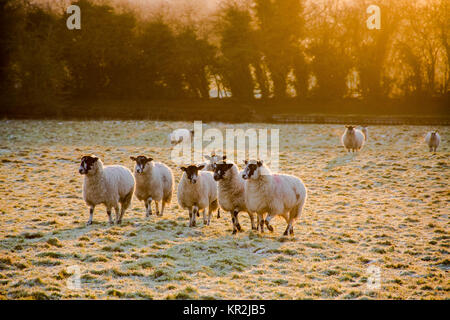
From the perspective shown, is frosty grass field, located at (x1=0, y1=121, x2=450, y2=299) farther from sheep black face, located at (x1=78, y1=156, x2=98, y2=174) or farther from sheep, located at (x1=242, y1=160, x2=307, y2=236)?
sheep black face, located at (x1=78, y1=156, x2=98, y2=174)

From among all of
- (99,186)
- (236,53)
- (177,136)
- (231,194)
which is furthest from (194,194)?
(236,53)

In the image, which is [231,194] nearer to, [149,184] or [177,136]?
[149,184]

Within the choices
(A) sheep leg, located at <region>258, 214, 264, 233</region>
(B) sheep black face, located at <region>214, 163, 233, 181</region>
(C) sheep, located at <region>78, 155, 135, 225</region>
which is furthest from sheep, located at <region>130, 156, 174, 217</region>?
(A) sheep leg, located at <region>258, 214, 264, 233</region>

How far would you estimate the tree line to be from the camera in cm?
4269

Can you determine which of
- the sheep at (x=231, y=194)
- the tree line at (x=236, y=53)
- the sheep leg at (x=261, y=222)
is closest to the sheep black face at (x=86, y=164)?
the sheep at (x=231, y=194)

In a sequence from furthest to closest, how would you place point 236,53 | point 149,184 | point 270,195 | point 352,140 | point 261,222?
point 236,53, point 352,140, point 149,184, point 261,222, point 270,195

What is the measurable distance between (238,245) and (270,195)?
1407mm

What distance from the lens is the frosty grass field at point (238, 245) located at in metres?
6.75

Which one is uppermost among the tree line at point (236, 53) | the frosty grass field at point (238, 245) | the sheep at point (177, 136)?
the tree line at point (236, 53)

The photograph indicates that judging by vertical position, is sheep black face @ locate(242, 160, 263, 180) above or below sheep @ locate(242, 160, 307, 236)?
above

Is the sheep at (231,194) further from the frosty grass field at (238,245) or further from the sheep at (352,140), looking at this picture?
the sheep at (352,140)

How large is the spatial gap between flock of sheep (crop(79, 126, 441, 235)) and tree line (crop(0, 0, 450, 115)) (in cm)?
3300

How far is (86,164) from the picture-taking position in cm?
1028

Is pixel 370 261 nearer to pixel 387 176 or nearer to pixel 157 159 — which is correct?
pixel 387 176
